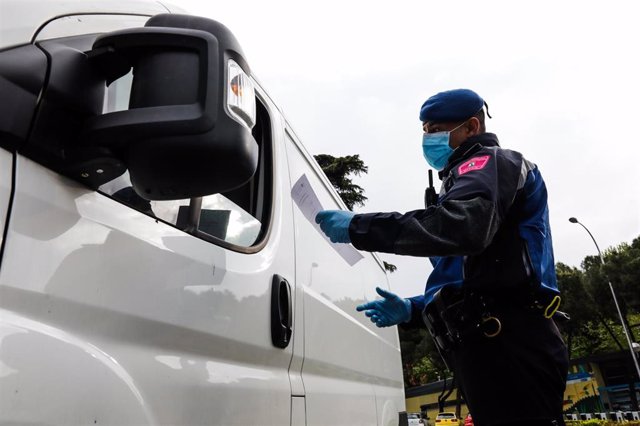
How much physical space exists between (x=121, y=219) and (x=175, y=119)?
0.31 meters

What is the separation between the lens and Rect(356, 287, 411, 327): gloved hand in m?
2.32

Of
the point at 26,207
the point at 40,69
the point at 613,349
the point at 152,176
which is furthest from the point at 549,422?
the point at 613,349

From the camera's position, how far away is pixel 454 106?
210 cm

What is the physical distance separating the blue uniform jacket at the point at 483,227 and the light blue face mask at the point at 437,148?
0.26 m

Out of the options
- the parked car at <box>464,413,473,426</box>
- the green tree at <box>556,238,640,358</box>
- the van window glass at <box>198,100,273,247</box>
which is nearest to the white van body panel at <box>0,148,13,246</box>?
the van window glass at <box>198,100,273,247</box>

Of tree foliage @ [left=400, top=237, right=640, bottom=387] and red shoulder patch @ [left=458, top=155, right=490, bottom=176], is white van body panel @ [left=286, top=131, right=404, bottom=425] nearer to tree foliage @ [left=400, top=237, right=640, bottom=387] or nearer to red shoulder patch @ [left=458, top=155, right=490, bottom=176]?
red shoulder patch @ [left=458, top=155, right=490, bottom=176]

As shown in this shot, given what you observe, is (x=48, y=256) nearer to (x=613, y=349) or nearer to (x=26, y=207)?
(x=26, y=207)

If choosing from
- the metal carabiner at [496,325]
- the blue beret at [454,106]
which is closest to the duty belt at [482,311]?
the metal carabiner at [496,325]

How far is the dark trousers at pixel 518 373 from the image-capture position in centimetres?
154

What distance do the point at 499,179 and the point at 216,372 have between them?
1.13 meters

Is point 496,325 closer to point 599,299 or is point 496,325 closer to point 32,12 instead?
point 32,12

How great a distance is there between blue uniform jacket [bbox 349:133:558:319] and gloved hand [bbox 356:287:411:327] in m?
0.44

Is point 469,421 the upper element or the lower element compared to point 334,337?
lower

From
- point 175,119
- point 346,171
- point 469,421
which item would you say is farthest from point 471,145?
point 346,171
